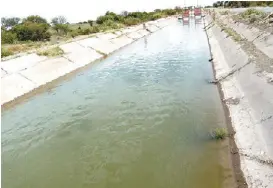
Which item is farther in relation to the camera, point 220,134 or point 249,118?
point 249,118

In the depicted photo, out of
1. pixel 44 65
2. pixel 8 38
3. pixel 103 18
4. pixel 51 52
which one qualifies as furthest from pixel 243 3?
pixel 44 65

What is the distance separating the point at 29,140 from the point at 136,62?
17.9 meters

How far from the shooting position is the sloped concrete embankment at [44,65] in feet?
74.4

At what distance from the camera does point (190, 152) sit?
38.8 feet

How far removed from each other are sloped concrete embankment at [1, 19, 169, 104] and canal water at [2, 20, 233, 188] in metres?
1.58

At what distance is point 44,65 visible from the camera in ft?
91.4

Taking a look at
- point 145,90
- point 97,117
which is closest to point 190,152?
point 97,117

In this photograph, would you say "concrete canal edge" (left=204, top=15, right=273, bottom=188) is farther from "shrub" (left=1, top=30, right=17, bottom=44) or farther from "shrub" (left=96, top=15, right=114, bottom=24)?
"shrub" (left=96, top=15, right=114, bottom=24)

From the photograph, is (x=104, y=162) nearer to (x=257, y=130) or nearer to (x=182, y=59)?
(x=257, y=130)

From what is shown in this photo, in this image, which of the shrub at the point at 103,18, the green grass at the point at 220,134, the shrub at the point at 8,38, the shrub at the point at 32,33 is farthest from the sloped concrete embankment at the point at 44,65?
the shrub at the point at 103,18

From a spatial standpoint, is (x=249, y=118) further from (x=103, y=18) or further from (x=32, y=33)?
(x=103, y=18)

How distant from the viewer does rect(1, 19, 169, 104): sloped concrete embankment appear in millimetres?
22672

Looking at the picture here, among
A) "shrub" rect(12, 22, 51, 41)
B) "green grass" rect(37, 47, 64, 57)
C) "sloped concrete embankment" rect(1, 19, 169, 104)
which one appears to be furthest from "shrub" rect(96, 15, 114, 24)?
"green grass" rect(37, 47, 64, 57)

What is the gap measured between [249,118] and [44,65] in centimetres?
1939
